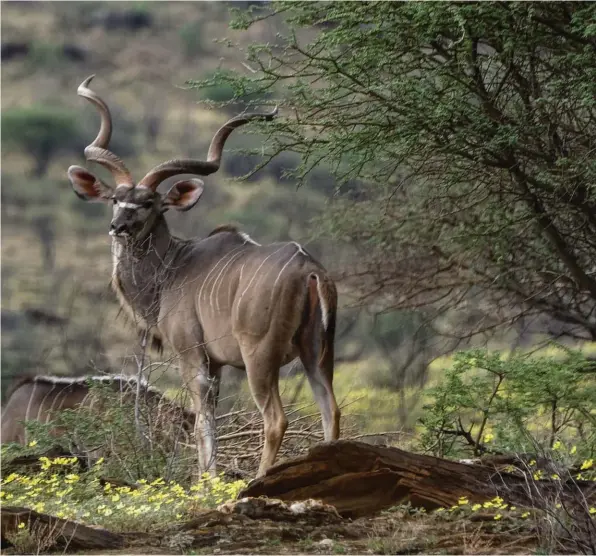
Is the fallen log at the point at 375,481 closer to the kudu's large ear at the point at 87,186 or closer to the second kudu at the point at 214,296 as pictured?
the second kudu at the point at 214,296

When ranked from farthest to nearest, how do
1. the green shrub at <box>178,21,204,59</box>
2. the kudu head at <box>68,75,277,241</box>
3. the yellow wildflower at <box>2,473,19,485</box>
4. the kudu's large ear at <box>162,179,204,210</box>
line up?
the green shrub at <box>178,21,204,59</box>, the kudu's large ear at <box>162,179,204,210</box>, the kudu head at <box>68,75,277,241</box>, the yellow wildflower at <box>2,473,19,485</box>

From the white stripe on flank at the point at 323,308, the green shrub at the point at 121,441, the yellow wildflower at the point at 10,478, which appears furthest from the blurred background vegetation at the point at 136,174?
the yellow wildflower at the point at 10,478

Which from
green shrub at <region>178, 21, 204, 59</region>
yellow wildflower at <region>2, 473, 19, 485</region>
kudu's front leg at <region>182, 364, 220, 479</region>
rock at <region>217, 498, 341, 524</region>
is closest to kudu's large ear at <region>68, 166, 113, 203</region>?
kudu's front leg at <region>182, 364, 220, 479</region>

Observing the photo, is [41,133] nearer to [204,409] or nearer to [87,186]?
[87,186]

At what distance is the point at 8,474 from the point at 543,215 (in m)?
3.22

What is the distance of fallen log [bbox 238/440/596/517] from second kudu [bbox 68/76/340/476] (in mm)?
1054

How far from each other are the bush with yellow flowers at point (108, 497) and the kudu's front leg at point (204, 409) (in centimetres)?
56

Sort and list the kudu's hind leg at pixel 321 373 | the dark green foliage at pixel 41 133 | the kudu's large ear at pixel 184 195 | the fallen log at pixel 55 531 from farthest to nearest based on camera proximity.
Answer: the dark green foliage at pixel 41 133 → the kudu's large ear at pixel 184 195 → the kudu's hind leg at pixel 321 373 → the fallen log at pixel 55 531

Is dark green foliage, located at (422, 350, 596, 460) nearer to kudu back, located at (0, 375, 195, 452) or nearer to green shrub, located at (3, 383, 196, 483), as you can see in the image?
green shrub, located at (3, 383, 196, 483)

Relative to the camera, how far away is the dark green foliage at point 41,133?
95.7 feet

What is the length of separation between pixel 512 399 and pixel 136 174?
22.0 metres

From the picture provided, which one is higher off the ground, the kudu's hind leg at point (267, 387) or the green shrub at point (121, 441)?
the kudu's hind leg at point (267, 387)

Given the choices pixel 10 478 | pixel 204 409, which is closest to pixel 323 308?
pixel 204 409

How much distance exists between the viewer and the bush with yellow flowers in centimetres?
519
